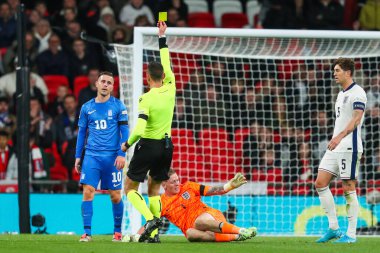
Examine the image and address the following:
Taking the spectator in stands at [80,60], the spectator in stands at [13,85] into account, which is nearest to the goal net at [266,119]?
the spectator in stands at [80,60]

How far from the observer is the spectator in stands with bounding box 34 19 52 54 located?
69.9ft

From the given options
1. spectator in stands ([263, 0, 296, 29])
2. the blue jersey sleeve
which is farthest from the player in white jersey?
spectator in stands ([263, 0, 296, 29])

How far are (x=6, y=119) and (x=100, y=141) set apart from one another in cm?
678

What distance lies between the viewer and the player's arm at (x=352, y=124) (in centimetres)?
1220

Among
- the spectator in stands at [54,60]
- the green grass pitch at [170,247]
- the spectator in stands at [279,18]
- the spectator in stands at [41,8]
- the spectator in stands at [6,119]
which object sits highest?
the spectator in stands at [41,8]

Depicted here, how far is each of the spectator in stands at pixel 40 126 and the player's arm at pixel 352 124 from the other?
790cm

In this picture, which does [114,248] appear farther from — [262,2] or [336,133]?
[262,2]

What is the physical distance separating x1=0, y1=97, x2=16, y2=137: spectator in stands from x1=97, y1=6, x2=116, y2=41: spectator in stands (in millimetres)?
2906

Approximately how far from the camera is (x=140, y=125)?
468 inches

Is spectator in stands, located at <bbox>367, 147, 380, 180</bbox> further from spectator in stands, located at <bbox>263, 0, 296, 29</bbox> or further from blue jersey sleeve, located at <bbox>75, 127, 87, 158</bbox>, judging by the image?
blue jersey sleeve, located at <bbox>75, 127, 87, 158</bbox>

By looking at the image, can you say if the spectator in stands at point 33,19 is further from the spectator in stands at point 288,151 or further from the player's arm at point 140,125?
the player's arm at point 140,125

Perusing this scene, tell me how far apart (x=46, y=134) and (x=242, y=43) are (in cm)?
434

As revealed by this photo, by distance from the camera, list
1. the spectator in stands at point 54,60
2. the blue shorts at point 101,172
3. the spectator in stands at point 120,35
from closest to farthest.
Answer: the blue shorts at point 101,172, the spectator in stands at point 120,35, the spectator in stands at point 54,60

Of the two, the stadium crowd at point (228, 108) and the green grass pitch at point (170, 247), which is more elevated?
the stadium crowd at point (228, 108)
